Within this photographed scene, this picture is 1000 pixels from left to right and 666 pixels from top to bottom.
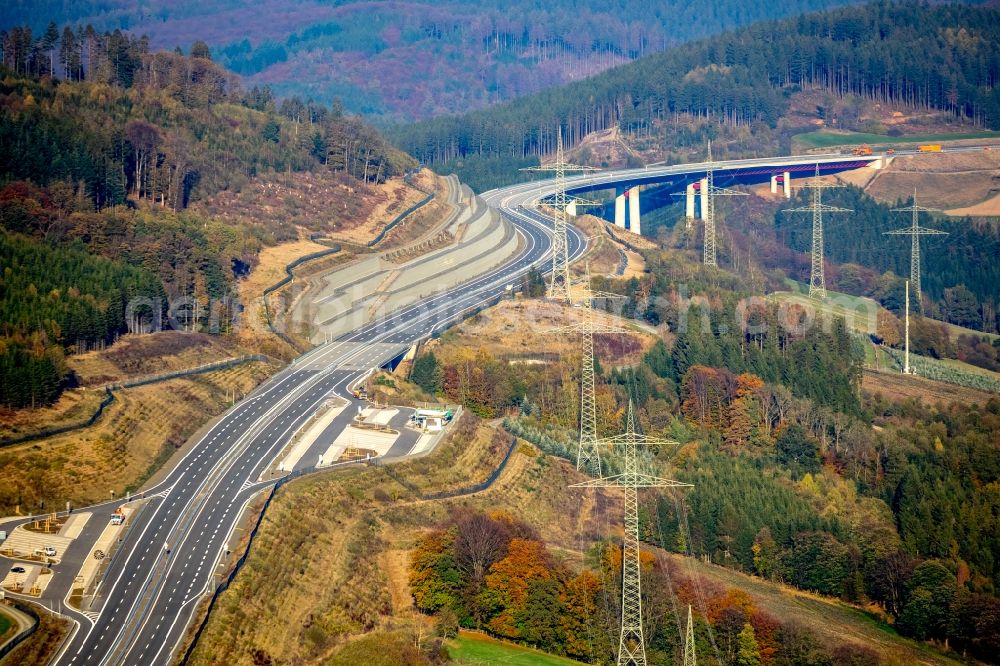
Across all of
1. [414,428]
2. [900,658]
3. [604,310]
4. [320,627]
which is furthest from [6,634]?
[604,310]

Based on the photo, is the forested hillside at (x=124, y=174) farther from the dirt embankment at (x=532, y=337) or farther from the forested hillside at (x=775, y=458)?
the forested hillside at (x=775, y=458)

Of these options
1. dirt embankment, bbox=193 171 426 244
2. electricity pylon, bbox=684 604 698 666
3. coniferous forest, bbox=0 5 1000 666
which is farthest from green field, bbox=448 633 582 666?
dirt embankment, bbox=193 171 426 244

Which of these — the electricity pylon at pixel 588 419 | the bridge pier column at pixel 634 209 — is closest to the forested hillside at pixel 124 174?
the electricity pylon at pixel 588 419

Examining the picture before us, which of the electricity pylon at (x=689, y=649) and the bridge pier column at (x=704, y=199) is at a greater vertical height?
the bridge pier column at (x=704, y=199)

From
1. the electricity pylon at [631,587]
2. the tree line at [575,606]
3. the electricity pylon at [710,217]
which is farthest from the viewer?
the electricity pylon at [710,217]

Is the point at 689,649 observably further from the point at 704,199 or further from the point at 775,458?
the point at 704,199

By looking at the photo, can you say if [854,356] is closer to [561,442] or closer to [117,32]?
[561,442]
